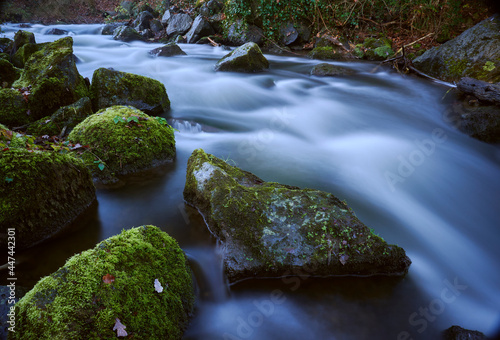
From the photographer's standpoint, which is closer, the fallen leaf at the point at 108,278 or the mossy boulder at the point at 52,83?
the fallen leaf at the point at 108,278

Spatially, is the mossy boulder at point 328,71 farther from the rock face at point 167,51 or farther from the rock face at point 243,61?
the rock face at point 167,51

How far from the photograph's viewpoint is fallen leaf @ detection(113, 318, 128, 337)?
183 centimetres

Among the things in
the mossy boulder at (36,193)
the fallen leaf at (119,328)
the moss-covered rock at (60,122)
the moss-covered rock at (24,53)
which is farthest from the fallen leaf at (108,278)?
the moss-covered rock at (24,53)

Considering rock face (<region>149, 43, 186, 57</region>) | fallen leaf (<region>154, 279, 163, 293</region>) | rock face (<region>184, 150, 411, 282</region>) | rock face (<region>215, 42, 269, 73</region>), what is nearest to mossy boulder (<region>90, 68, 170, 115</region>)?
rock face (<region>184, 150, 411, 282</region>)

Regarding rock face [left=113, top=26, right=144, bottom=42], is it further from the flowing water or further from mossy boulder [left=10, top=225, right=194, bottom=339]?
mossy boulder [left=10, top=225, right=194, bottom=339]

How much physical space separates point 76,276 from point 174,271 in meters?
0.76

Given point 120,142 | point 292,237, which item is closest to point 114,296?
point 292,237

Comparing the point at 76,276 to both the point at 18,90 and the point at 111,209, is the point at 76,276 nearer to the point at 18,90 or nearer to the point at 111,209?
the point at 111,209

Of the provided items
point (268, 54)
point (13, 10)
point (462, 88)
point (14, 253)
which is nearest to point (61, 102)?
point (14, 253)

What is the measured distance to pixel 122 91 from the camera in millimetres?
5938

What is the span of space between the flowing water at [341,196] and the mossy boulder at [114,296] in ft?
1.33

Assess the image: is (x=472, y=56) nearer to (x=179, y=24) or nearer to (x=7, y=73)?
(x=7, y=73)

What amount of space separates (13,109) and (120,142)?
256 cm

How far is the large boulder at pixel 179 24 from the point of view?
16.0 m
